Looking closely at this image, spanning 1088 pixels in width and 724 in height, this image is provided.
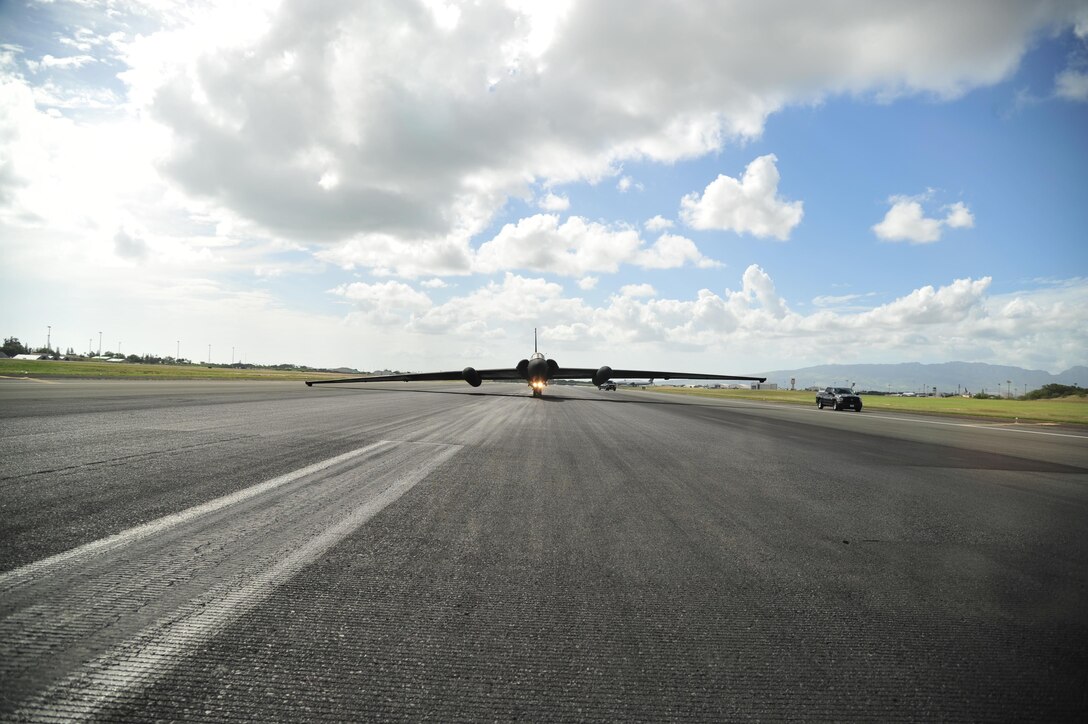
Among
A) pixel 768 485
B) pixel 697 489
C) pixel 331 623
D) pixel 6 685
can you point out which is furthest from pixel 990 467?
pixel 6 685

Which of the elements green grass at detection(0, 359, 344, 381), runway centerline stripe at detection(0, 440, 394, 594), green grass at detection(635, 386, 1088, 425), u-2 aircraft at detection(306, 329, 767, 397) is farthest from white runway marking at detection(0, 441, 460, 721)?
green grass at detection(0, 359, 344, 381)

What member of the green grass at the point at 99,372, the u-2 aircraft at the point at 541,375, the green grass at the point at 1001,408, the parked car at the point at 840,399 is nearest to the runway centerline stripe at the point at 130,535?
the u-2 aircraft at the point at 541,375

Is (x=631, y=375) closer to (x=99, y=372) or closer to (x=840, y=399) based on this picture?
(x=840, y=399)

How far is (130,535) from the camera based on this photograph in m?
3.46

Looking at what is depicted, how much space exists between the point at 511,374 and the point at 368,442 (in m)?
29.5

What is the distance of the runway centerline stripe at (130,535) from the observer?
2.71 meters

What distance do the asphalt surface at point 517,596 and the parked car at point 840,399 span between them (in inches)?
1138

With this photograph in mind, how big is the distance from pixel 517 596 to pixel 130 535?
2903mm

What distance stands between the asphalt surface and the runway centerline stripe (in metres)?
0.03

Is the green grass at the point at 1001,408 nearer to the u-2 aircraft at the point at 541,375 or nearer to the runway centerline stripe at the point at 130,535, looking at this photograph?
the u-2 aircraft at the point at 541,375

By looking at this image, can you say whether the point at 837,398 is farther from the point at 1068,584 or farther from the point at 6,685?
the point at 6,685

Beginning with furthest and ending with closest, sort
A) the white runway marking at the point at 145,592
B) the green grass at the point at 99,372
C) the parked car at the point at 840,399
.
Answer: the green grass at the point at 99,372
the parked car at the point at 840,399
the white runway marking at the point at 145,592

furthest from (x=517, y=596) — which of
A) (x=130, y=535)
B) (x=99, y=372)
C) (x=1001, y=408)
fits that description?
(x=99, y=372)

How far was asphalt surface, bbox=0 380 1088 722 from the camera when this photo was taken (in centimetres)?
189
